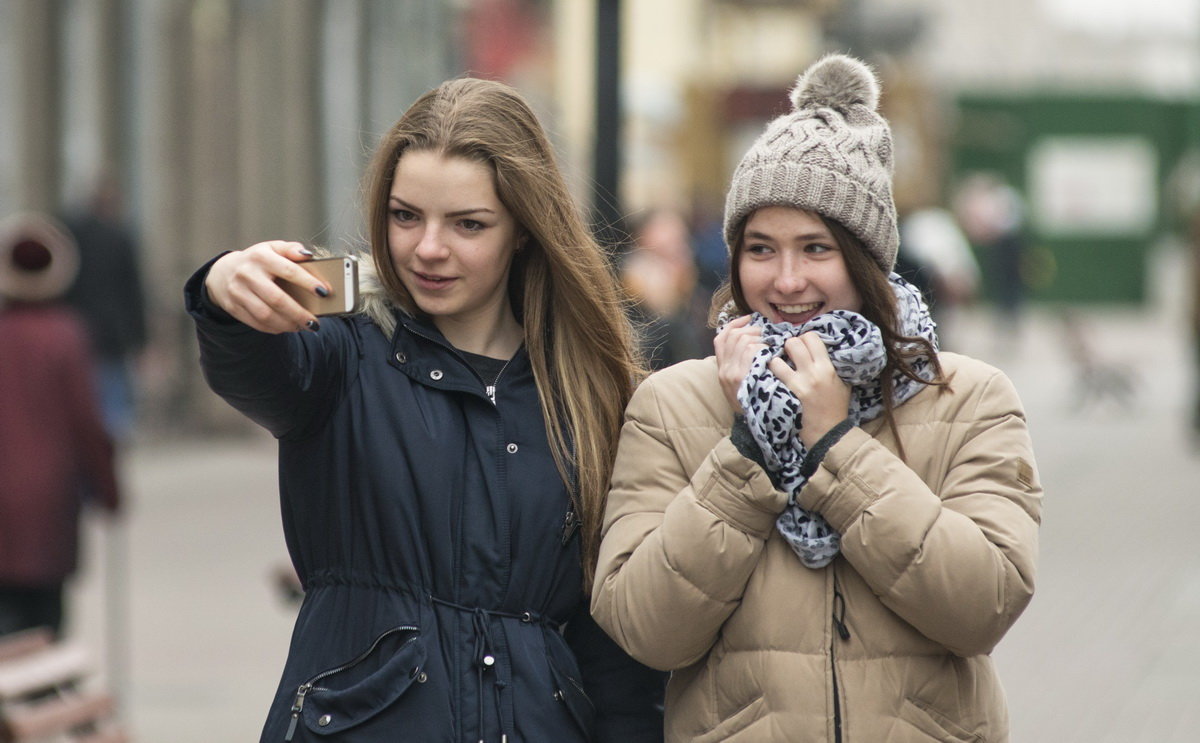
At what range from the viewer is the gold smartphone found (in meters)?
2.51

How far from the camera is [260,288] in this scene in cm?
246

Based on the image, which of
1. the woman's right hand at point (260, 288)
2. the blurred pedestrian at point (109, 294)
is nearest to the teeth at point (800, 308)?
the woman's right hand at point (260, 288)

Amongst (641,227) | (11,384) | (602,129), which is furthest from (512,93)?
(641,227)

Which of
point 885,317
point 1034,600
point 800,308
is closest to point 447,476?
point 800,308

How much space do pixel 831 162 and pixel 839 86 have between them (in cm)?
21

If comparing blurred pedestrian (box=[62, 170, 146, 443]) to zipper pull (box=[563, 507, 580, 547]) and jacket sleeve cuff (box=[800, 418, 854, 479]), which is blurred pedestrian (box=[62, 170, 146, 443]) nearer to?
zipper pull (box=[563, 507, 580, 547])

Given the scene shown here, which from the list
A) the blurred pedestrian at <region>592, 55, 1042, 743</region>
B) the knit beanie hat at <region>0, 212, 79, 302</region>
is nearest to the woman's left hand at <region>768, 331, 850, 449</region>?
the blurred pedestrian at <region>592, 55, 1042, 743</region>

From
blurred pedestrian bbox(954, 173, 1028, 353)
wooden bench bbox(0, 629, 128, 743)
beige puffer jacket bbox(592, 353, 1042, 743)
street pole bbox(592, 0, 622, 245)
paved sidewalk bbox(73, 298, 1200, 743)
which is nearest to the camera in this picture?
beige puffer jacket bbox(592, 353, 1042, 743)

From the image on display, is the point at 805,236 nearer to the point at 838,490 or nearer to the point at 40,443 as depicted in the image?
the point at 838,490

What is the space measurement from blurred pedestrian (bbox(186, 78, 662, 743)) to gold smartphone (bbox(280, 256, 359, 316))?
140 millimetres

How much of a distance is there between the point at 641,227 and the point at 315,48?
5.86 meters

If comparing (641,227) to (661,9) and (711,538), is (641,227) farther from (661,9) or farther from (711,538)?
(661,9)

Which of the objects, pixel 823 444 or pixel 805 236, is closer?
pixel 823 444

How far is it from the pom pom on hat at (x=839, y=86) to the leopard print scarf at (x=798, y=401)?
0.41 metres
